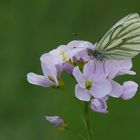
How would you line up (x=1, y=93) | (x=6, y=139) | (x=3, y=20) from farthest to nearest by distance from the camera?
(x=3, y=20) < (x=1, y=93) < (x=6, y=139)

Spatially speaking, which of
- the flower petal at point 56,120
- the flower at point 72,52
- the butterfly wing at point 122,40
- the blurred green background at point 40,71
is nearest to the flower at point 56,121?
the flower petal at point 56,120

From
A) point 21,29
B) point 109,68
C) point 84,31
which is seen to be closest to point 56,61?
point 109,68

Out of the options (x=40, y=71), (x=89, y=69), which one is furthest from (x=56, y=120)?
(x=40, y=71)

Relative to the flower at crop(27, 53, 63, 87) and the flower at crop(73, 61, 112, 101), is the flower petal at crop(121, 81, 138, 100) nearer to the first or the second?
the flower at crop(73, 61, 112, 101)

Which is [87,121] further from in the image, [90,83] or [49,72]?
[49,72]

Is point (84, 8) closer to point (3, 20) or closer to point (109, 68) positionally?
point (3, 20)

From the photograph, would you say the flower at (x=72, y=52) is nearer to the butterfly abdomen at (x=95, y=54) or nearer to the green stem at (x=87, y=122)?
the butterfly abdomen at (x=95, y=54)

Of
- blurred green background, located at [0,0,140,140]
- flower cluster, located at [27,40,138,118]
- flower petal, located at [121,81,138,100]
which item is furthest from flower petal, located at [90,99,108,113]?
blurred green background, located at [0,0,140,140]
